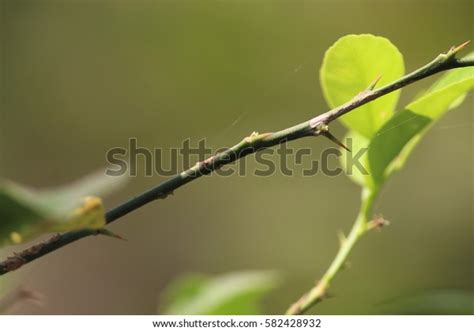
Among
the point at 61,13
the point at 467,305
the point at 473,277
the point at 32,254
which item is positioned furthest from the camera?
the point at 61,13

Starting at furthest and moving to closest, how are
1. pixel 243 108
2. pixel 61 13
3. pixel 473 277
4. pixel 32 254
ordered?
pixel 61 13 → pixel 243 108 → pixel 473 277 → pixel 32 254

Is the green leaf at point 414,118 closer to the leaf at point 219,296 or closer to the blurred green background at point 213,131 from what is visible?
the leaf at point 219,296

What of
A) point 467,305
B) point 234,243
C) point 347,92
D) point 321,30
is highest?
point 321,30

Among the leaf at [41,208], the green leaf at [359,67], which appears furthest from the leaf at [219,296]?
the leaf at [41,208]

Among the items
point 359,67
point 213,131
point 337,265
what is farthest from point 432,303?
point 213,131

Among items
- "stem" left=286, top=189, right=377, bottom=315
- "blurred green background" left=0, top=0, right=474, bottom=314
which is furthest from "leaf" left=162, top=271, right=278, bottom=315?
"blurred green background" left=0, top=0, right=474, bottom=314

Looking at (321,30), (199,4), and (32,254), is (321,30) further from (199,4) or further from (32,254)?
(32,254)

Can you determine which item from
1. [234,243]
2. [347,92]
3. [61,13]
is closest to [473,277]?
[234,243]
